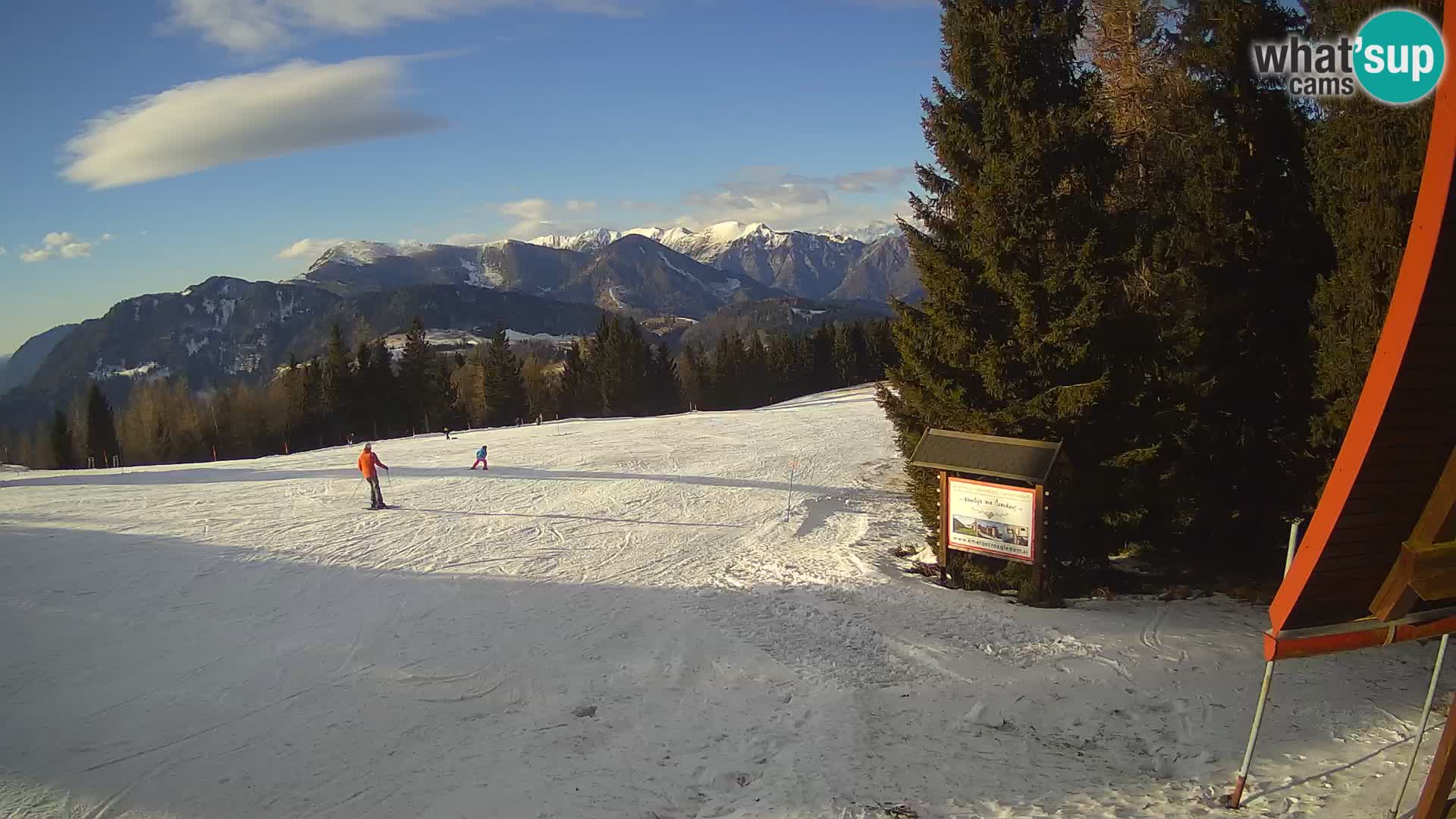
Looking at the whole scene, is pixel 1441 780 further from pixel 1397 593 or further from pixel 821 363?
pixel 821 363

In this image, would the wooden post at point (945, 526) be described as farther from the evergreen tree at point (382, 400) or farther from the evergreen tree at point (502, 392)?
the evergreen tree at point (382, 400)

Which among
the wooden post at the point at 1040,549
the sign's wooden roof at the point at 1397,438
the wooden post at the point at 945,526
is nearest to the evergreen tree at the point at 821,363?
the wooden post at the point at 945,526

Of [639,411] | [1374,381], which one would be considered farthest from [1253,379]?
[639,411]

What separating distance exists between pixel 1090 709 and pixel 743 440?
25.5 meters

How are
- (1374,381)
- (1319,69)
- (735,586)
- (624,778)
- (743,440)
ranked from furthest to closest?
(743,440) < (735,586) < (1319,69) < (624,778) < (1374,381)

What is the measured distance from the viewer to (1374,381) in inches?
223

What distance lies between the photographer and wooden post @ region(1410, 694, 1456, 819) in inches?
223

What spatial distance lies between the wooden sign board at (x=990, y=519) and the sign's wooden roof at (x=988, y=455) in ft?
1.31

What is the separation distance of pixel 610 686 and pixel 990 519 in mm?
7314

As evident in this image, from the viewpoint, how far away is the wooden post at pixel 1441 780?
5664mm

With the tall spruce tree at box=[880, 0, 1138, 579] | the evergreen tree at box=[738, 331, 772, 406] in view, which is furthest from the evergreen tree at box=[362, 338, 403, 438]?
the tall spruce tree at box=[880, 0, 1138, 579]

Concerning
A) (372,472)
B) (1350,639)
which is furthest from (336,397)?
(1350,639)

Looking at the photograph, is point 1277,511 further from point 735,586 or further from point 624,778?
point 624,778

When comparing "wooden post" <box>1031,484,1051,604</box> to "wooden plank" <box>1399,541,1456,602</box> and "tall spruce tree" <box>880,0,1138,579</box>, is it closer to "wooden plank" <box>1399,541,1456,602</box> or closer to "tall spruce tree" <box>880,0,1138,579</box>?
"tall spruce tree" <box>880,0,1138,579</box>
